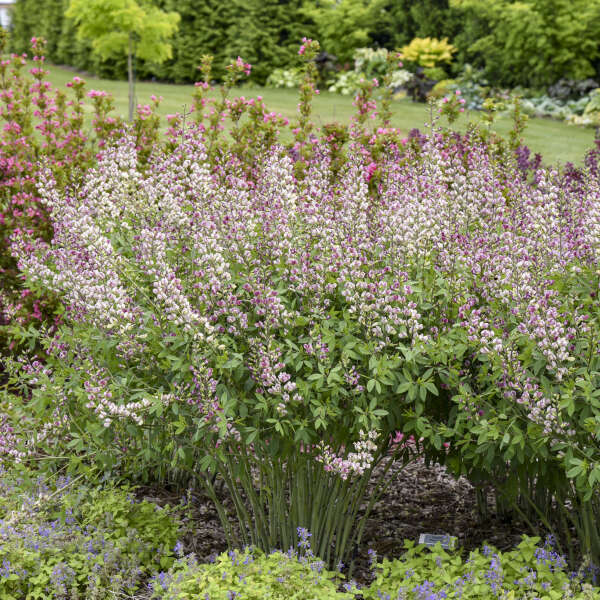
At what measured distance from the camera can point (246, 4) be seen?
25.5m

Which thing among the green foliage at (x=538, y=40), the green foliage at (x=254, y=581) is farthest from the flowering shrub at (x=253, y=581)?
the green foliage at (x=538, y=40)

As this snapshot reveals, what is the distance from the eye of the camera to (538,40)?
2044 cm

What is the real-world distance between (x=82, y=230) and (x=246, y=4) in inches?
916

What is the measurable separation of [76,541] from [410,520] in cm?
211

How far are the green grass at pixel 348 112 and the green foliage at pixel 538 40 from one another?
2337mm

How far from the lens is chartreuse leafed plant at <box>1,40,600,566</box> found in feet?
12.0

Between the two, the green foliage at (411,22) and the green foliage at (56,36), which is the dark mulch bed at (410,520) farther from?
the green foliage at (56,36)

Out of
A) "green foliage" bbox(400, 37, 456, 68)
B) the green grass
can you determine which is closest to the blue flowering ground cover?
the green grass

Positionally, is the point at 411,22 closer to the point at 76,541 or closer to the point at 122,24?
the point at 122,24

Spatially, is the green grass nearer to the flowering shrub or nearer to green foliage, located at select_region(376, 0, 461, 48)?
green foliage, located at select_region(376, 0, 461, 48)

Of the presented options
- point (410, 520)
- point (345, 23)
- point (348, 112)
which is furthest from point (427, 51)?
point (410, 520)

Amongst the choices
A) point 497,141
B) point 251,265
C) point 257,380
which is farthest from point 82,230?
point 497,141

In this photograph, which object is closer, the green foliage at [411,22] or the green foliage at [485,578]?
the green foliage at [485,578]

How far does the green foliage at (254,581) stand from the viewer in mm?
3566
